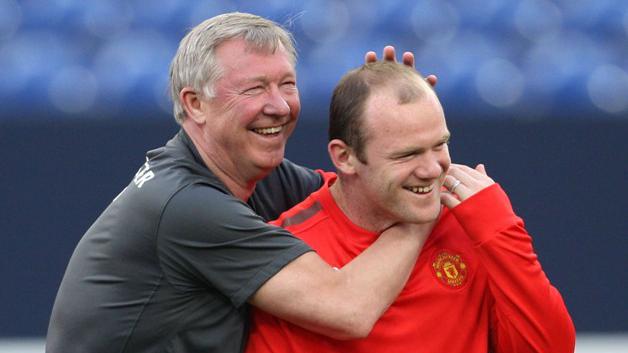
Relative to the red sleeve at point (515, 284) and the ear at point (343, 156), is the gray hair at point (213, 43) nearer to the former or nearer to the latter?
the ear at point (343, 156)

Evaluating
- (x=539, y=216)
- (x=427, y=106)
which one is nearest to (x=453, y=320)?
(x=427, y=106)

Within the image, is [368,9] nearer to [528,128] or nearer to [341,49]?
[341,49]

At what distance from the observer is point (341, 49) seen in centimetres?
843

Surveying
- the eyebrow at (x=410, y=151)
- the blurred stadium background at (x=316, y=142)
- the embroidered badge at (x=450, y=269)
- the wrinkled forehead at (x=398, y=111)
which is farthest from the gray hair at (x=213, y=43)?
the blurred stadium background at (x=316, y=142)

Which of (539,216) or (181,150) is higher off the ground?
(181,150)

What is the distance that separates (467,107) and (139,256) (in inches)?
180

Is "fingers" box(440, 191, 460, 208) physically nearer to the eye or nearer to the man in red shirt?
the man in red shirt

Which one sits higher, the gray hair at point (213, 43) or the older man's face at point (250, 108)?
the gray hair at point (213, 43)

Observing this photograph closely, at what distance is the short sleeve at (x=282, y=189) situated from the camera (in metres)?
4.04

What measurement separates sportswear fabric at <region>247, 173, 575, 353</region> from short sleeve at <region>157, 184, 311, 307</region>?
17 centimetres

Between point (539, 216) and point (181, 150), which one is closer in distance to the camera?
point (181, 150)

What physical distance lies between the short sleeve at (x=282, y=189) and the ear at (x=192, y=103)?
40cm

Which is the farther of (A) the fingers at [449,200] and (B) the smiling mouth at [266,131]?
(B) the smiling mouth at [266,131]

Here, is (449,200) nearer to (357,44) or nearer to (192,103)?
(192,103)
